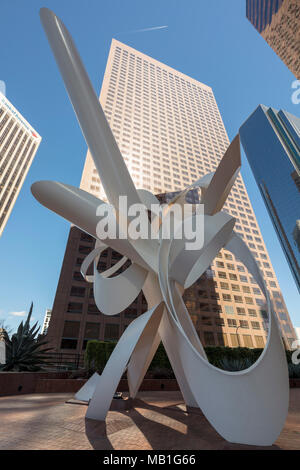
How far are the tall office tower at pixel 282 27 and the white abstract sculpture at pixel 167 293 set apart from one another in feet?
156

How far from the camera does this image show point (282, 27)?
44406mm

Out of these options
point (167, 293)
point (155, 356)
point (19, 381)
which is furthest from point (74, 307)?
point (167, 293)

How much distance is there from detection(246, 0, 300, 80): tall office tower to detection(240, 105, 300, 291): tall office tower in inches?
1755

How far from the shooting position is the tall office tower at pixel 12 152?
251 ft

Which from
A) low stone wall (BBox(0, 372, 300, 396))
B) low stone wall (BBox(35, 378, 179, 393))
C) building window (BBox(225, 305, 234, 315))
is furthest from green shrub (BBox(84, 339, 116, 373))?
building window (BBox(225, 305, 234, 315))

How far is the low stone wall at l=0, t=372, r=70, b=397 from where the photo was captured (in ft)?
29.3

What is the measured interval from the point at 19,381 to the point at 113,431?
6775 millimetres

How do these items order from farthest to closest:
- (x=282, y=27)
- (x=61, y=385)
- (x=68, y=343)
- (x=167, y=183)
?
(x=167, y=183)
(x=282, y=27)
(x=68, y=343)
(x=61, y=385)

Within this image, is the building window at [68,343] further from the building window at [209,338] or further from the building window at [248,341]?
the building window at [248,341]

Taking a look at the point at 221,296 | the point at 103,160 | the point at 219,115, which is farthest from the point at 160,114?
the point at 103,160

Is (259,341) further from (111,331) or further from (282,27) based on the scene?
(282,27)

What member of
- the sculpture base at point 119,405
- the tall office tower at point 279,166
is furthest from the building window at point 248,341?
the tall office tower at point 279,166
